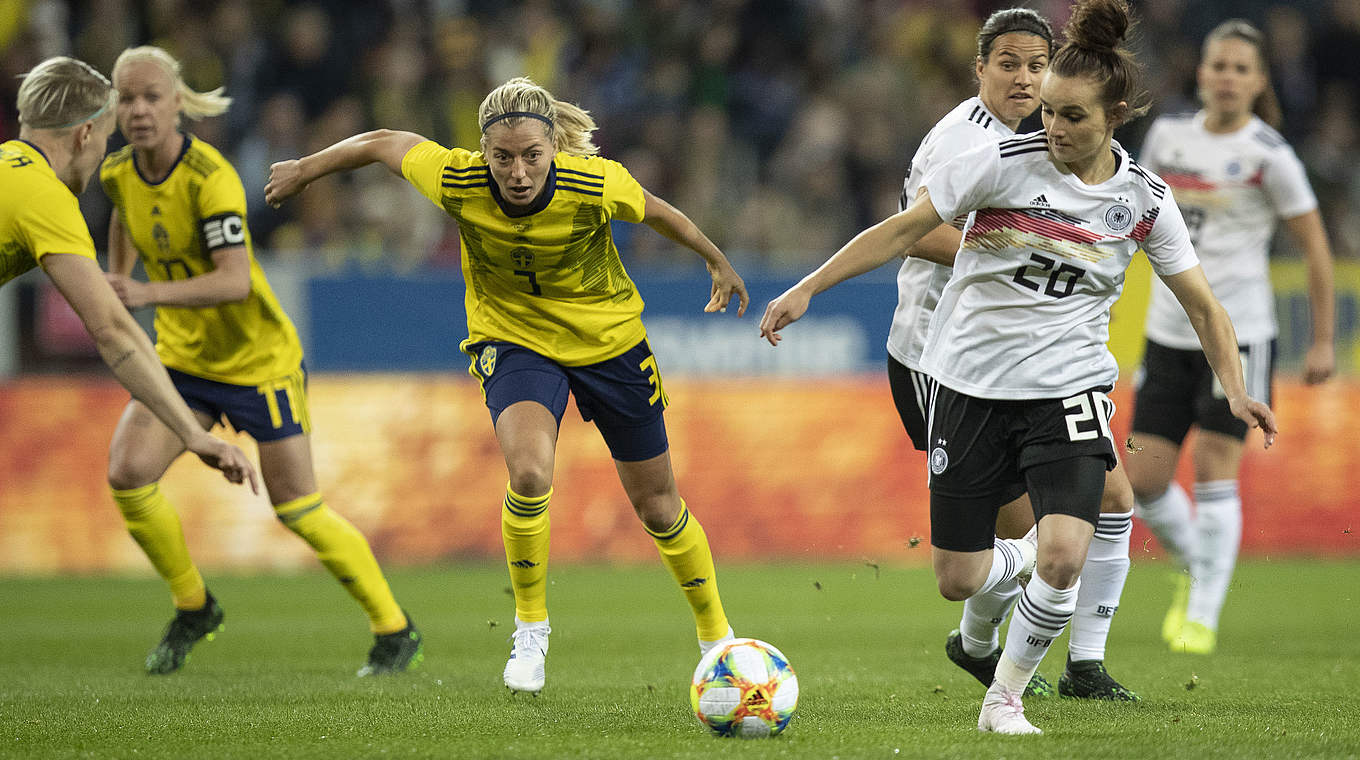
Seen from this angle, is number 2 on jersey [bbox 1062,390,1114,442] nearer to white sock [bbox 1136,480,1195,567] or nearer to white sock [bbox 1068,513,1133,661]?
white sock [bbox 1068,513,1133,661]

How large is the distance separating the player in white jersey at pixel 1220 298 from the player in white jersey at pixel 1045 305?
2.56 m

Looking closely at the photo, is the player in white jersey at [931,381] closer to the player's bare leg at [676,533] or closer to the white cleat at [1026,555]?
the white cleat at [1026,555]

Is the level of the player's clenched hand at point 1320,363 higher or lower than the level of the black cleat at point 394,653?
higher

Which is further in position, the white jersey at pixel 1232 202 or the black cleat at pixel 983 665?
the white jersey at pixel 1232 202

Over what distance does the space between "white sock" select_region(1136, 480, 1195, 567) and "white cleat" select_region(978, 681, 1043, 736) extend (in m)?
2.86

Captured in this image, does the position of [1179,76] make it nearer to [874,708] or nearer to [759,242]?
[759,242]

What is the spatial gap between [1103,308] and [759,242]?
364 inches

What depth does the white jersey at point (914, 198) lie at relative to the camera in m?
5.39

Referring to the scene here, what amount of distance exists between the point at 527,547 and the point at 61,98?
7.58 feet

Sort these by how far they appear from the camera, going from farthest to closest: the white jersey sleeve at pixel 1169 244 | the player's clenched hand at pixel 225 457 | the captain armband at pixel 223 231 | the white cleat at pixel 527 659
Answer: the captain armband at pixel 223 231 < the white cleat at pixel 527 659 < the white jersey sleeve at pixel 1169 244 < the player's clenched hand at pixel 225 457

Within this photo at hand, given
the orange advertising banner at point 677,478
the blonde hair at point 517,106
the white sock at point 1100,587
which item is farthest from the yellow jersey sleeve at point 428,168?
the orange advertising banner at point 677,478

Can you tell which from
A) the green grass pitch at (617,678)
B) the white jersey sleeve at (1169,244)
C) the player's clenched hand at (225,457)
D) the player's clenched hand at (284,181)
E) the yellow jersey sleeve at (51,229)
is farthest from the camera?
the player's clenched hand at (284,181)

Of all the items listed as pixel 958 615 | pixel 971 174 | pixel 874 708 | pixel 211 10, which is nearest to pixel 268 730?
pixel 874 708

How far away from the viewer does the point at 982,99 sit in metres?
5.61
